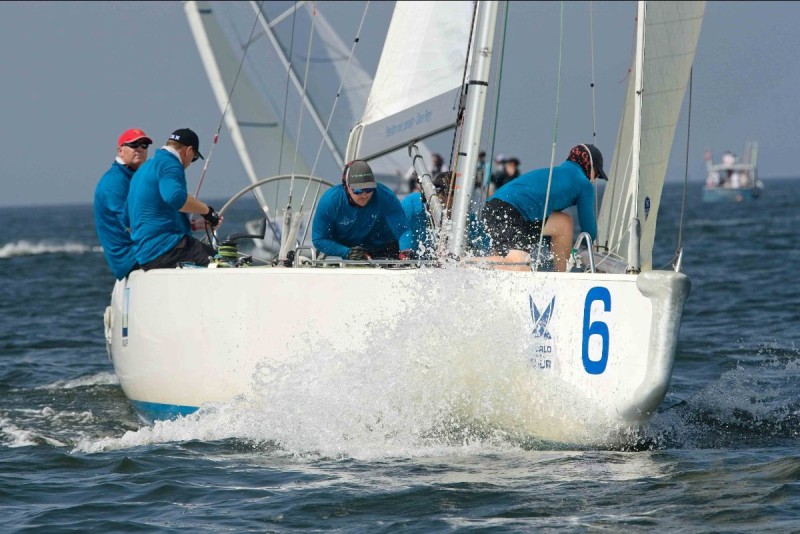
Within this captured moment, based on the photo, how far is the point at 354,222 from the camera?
7.45 metres

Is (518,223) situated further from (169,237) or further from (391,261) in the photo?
(169,237)

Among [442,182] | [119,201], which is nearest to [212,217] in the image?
[119,201]

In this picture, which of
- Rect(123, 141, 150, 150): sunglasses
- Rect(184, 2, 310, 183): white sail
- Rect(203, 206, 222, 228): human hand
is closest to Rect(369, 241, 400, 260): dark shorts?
Rect(203, 206, 222, 228): human hand

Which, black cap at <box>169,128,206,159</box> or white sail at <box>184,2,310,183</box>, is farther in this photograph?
white sail at <box>184,2,310,183</box>

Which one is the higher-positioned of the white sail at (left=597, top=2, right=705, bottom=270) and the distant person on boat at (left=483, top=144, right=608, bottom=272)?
the white sail at (left=597, top=2, right=705, bottom=270)

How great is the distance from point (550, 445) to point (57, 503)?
2331 millimetres

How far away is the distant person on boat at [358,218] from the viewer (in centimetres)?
713

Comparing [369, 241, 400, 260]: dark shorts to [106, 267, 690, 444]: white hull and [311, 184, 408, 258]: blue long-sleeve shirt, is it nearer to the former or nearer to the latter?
[311, 184, 408, 258]: blue long-sleeve shirt

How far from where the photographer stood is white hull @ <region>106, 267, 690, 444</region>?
5.79 meters

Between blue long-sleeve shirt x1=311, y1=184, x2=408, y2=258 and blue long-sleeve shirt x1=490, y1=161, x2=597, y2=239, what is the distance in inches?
36.1

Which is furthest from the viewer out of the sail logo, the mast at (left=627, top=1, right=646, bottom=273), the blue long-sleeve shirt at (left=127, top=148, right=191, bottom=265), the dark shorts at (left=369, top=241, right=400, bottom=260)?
the dark shorts at (left=369, top=241, right=400, bottom=260)

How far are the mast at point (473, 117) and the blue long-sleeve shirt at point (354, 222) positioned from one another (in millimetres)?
981

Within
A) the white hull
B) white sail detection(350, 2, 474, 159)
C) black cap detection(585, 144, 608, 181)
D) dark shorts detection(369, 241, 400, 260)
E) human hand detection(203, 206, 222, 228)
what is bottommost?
the white hull

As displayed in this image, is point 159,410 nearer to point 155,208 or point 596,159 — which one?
point 155,208
